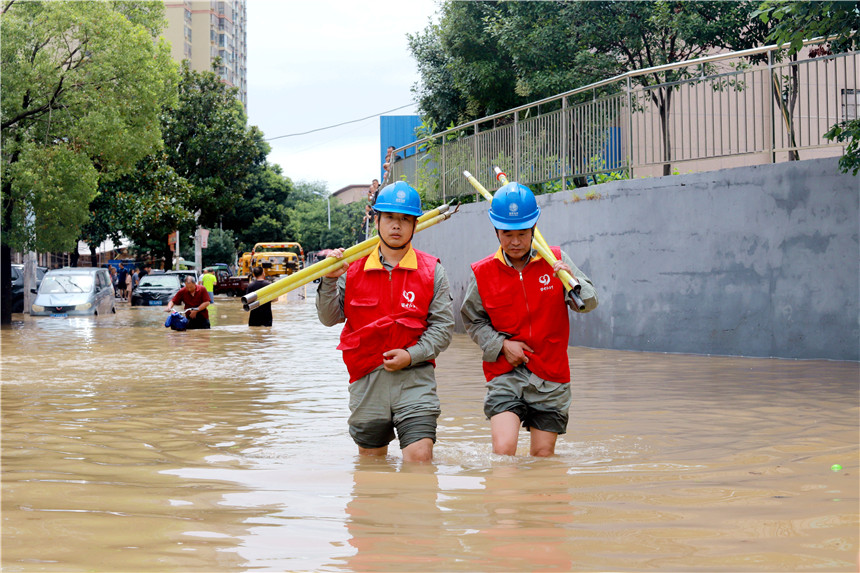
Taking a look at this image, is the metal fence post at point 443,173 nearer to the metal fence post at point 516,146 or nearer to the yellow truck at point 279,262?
the metal fence post at point 516,146

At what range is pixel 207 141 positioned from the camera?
150 ft

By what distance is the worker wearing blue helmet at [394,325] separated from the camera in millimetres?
5543

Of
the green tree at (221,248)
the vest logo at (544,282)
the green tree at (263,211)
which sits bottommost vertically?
the vest logo at (544,282)

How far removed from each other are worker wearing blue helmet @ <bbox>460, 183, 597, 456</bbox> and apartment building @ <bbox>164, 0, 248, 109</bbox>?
80.4 m

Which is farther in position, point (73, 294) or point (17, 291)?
point (17, 291)

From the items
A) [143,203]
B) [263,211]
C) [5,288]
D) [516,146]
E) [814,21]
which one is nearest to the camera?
[814,21]

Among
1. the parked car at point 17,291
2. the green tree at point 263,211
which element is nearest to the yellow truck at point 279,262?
the green tree at point 263,211

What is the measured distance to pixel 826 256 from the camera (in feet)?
39.9

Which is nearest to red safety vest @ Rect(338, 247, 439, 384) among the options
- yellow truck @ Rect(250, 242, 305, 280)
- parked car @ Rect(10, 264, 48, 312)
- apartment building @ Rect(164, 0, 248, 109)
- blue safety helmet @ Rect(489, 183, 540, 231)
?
blue safety helmet @ Rect(489, 183, 540, 231)

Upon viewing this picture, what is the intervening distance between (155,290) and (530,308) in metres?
31.9

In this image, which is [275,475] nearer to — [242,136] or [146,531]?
[146,531]

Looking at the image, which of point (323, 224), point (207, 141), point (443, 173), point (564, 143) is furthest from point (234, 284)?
point (323, 224)

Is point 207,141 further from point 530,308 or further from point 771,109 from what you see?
point 530,308

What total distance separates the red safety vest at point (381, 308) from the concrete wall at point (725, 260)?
7.94 meters
